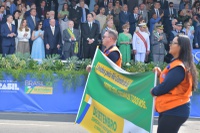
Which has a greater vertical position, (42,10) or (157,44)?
(42,10)

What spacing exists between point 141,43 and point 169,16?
8.89 ft

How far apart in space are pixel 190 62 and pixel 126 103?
52.3 inches

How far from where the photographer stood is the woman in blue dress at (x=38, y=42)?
17578 mm

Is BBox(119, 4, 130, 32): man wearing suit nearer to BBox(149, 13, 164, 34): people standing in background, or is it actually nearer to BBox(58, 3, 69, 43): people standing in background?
BBox(149, 13, 164, 34): people standing in background

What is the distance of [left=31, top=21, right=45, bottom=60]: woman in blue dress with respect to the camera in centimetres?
1758

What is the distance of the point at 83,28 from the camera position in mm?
17828

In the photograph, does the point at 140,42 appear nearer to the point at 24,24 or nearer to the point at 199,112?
the point at 24,24

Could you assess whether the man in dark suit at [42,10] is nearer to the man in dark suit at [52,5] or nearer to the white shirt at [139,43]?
the man in dark suit at [52,5]

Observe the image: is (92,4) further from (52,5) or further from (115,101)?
(115,101)

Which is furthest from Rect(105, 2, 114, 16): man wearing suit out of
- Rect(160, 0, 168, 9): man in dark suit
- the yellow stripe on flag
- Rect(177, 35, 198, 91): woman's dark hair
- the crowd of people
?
Rect(177, 35, 198, 91): woman's dark hair

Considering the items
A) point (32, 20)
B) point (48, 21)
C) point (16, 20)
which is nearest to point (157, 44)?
point (48, 21)

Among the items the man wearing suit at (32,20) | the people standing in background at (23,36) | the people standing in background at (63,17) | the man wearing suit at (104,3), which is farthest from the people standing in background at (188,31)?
the people standing in background at (23,36)

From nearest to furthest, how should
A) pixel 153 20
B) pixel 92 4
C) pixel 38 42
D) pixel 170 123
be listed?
1. pixel 170 123
2. pixel 38 42
3. pixel 153 20
4. pixel 92 4

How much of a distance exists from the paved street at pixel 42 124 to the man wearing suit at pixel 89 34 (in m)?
5.14
